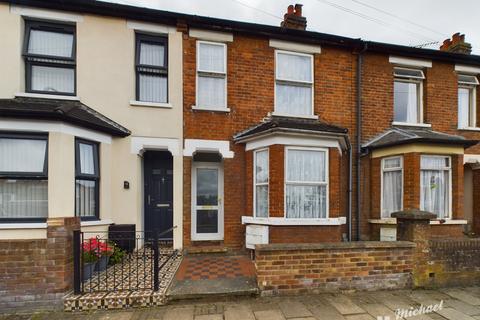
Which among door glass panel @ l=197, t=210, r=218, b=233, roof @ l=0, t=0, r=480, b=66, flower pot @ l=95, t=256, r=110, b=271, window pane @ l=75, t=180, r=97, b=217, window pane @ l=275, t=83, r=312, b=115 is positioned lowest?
flower pot @ l=95, t=256, r=110, b=271

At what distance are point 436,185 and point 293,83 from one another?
4654mm

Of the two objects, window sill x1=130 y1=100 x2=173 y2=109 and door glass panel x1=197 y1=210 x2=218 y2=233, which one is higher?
window sill x1=130 y1=100 x2=173 y2=109

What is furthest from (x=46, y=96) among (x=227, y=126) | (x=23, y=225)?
(x=227, y=126)

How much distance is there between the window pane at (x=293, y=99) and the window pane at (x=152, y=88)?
2.99 metres

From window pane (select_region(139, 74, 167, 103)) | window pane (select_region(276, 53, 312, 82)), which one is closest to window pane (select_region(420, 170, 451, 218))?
window pane (select_region(276, 53, 312, 82))

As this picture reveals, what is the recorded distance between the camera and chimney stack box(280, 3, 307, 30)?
8.07 meters

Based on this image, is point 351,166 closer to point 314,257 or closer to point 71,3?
point 314,257

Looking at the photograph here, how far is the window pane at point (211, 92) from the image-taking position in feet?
23.2

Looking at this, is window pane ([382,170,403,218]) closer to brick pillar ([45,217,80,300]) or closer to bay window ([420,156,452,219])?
bay window ([420,156,452,219])

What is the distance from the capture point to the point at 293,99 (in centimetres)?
760

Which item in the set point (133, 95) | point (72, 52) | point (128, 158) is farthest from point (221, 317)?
point (72, 52)

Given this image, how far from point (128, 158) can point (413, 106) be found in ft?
27.9

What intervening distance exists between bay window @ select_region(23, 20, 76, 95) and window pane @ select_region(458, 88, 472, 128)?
37.2ft

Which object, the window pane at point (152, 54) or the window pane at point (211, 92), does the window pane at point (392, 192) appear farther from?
the window pane at point (152, 54)
